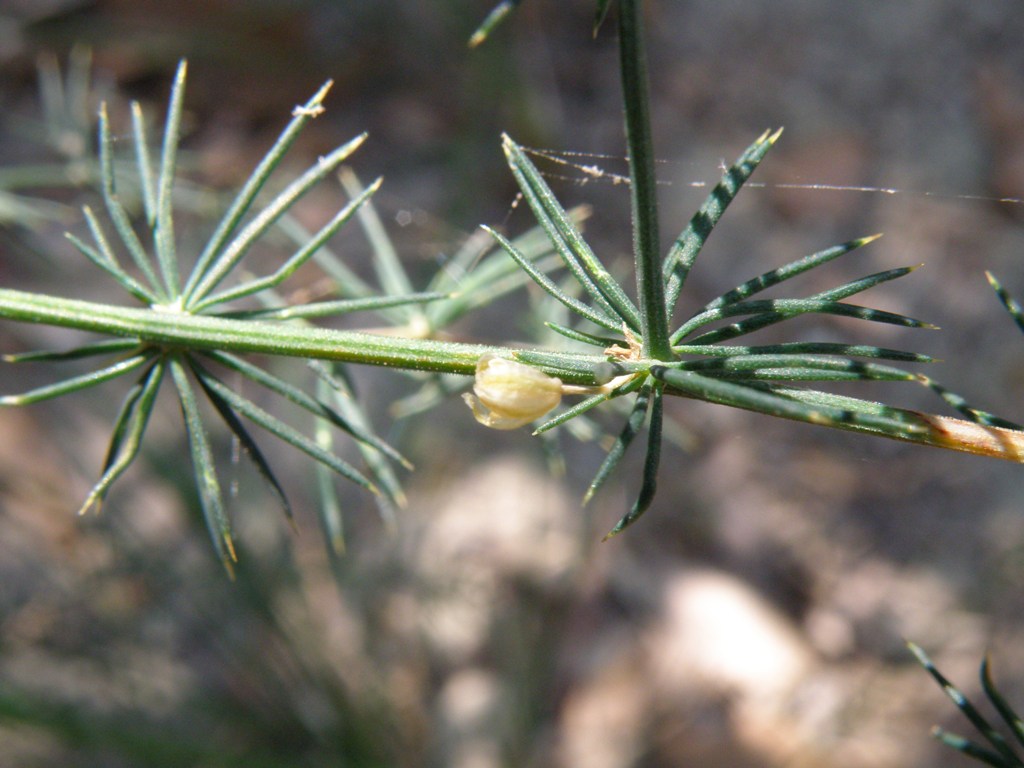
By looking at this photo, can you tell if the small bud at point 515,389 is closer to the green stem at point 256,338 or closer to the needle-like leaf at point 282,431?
the green stem at point 256,338

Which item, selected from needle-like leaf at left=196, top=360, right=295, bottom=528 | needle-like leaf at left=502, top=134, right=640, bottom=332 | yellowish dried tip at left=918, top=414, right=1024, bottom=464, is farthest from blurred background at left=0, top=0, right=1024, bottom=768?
yellowish dried tip at left=918, top=414, right=1024, bottom=464

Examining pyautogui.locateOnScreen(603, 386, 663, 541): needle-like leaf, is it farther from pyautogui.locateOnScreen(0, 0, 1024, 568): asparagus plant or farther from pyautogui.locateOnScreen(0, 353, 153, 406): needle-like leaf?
pyautogui.locateOnScreen(0, 353, 153, 406): needle-like leaf

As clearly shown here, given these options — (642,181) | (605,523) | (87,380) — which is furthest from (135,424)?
(605,523)

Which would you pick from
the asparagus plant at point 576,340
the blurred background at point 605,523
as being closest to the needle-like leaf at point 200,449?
the asparagus plant at point 576,340

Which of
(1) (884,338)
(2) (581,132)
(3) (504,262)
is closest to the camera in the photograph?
(3) (504,262)

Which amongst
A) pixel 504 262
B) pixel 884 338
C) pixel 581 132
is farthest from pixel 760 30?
pixel 504 262

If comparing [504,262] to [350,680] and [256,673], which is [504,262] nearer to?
[256,673]
